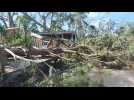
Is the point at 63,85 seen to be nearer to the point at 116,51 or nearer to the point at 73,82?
the point at 73,82

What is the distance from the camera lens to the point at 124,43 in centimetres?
255

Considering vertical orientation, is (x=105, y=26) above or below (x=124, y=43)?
above

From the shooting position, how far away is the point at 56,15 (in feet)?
8.51

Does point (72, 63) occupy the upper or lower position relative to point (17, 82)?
upper

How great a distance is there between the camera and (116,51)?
8.51 ft

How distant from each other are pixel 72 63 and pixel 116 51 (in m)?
0.48
